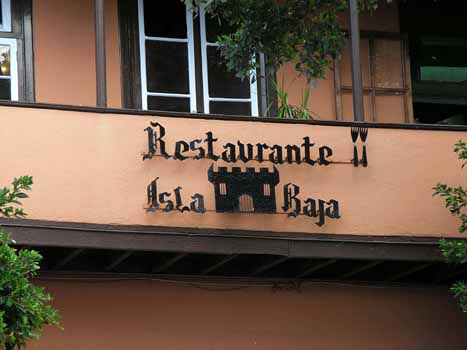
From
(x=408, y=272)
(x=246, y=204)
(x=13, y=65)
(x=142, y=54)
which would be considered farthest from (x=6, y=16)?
(x=408, y=272)

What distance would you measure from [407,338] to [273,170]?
2.35 m

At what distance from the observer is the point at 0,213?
39.1 feet

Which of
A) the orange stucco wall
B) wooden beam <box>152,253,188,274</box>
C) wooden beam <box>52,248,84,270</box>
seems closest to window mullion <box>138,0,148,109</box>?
the orange stucco wall

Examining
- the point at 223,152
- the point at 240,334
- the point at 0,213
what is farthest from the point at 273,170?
the point at 0,213

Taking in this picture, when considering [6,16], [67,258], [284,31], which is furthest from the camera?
[6,16]

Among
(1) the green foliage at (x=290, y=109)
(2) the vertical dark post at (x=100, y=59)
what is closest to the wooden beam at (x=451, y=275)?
(1) the green foliage at (x=290, y=109)

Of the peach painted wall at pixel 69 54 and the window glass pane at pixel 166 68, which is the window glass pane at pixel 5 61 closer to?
the peach painted wall at pixel 69 54

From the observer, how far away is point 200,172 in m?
12.8

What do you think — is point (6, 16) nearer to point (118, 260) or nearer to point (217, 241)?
point (118, 260)

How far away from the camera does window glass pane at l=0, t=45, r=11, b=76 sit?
14.2 meters

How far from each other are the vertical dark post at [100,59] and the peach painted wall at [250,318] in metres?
1.72

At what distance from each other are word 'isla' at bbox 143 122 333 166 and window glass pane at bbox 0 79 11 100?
209 centimetres

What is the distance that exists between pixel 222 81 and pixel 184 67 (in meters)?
0.42

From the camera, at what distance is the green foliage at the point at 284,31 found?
12953 mm
